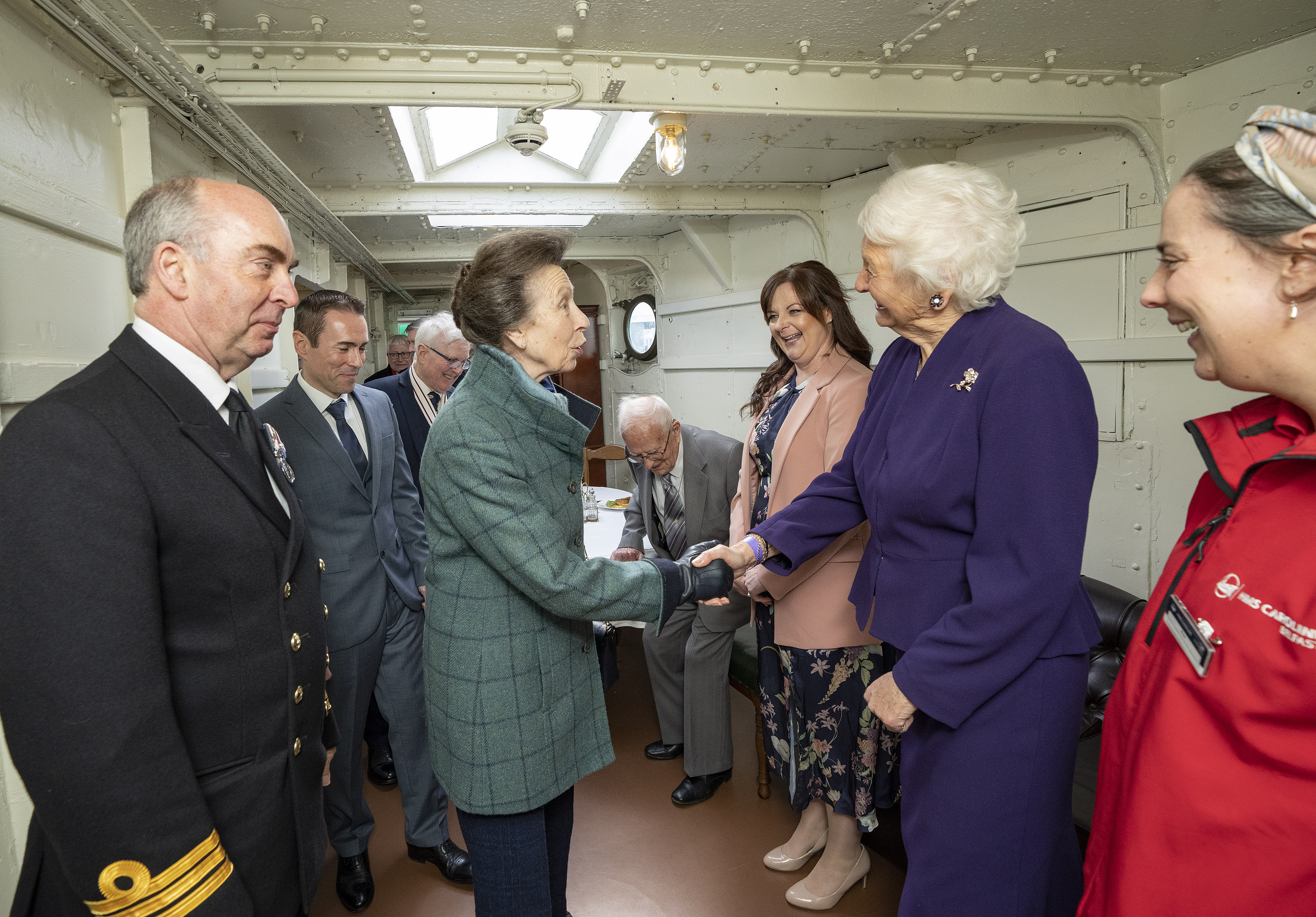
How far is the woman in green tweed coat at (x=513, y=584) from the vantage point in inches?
56.1

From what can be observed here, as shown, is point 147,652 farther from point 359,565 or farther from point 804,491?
point 804,491

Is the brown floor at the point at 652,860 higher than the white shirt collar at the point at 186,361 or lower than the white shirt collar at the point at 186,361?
lower

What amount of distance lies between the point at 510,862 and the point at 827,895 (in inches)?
56.0

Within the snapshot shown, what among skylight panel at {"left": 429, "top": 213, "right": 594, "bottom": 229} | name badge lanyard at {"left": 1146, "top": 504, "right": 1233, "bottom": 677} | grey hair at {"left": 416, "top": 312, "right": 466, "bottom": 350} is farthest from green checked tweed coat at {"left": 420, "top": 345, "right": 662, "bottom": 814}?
skylight panel at {"left": 429, "top": 213, "right": 594, "bottom": 229}

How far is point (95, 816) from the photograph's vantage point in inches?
36.1

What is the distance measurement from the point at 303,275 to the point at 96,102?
8.78 ft

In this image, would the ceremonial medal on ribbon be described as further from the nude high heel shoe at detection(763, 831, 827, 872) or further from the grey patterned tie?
the nude high heel shoe at detection(763, 831, 827, 872)

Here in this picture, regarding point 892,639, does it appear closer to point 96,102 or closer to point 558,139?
point 96,102

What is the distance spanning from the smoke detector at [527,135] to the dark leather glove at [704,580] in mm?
2085

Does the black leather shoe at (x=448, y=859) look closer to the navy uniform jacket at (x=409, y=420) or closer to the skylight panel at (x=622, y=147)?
the navy uniform jacket at (x=409, y=420)

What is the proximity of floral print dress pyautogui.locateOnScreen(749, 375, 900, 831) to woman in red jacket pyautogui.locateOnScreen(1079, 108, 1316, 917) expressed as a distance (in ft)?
3.66

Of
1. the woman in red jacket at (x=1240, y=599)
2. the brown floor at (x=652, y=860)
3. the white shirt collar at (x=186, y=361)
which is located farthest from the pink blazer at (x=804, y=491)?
the white shirt collar at (x=186, y=361)

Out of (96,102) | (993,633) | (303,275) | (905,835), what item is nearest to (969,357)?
(993,633)

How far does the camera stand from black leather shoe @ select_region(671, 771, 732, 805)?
309cm
